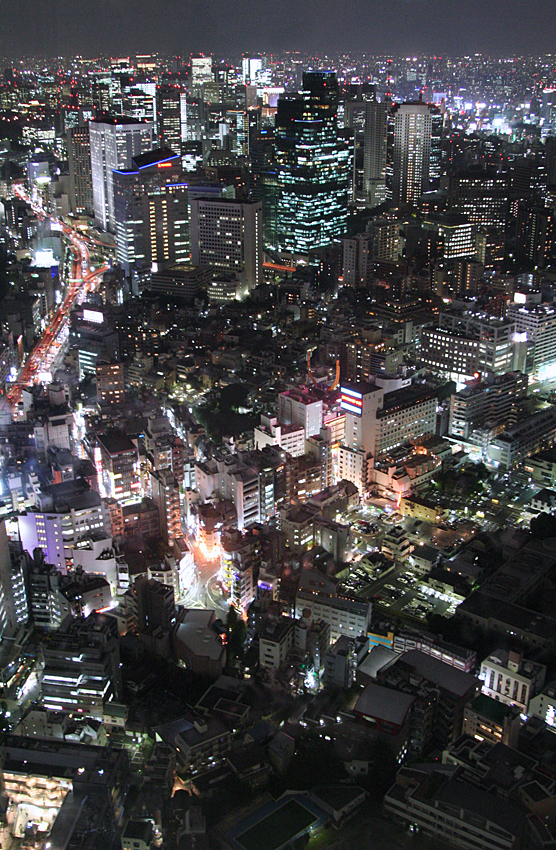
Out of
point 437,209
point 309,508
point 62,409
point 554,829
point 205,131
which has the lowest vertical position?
point 554,829

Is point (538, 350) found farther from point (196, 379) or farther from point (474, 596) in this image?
point (474, 596)

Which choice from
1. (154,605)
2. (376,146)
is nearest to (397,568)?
(154,605)

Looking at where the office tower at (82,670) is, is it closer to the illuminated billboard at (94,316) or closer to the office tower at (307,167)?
the illuminated billboard at (94,316)

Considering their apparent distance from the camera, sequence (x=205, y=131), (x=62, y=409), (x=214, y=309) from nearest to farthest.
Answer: (x=62, y=409) < (x=214, y=309) < (x=205, y=131)

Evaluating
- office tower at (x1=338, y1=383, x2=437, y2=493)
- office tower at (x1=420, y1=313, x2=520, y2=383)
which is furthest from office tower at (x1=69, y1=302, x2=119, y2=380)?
office tower at (x1=420, y1=313, x2=520, y2=383)

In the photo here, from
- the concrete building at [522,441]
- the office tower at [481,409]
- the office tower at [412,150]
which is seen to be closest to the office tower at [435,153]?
the office tower at [412,150]

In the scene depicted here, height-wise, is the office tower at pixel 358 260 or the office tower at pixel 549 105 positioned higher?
the office tower at pixel 549 105

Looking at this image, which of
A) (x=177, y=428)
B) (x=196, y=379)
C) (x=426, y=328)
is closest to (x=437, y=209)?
(x=426, y=328)
